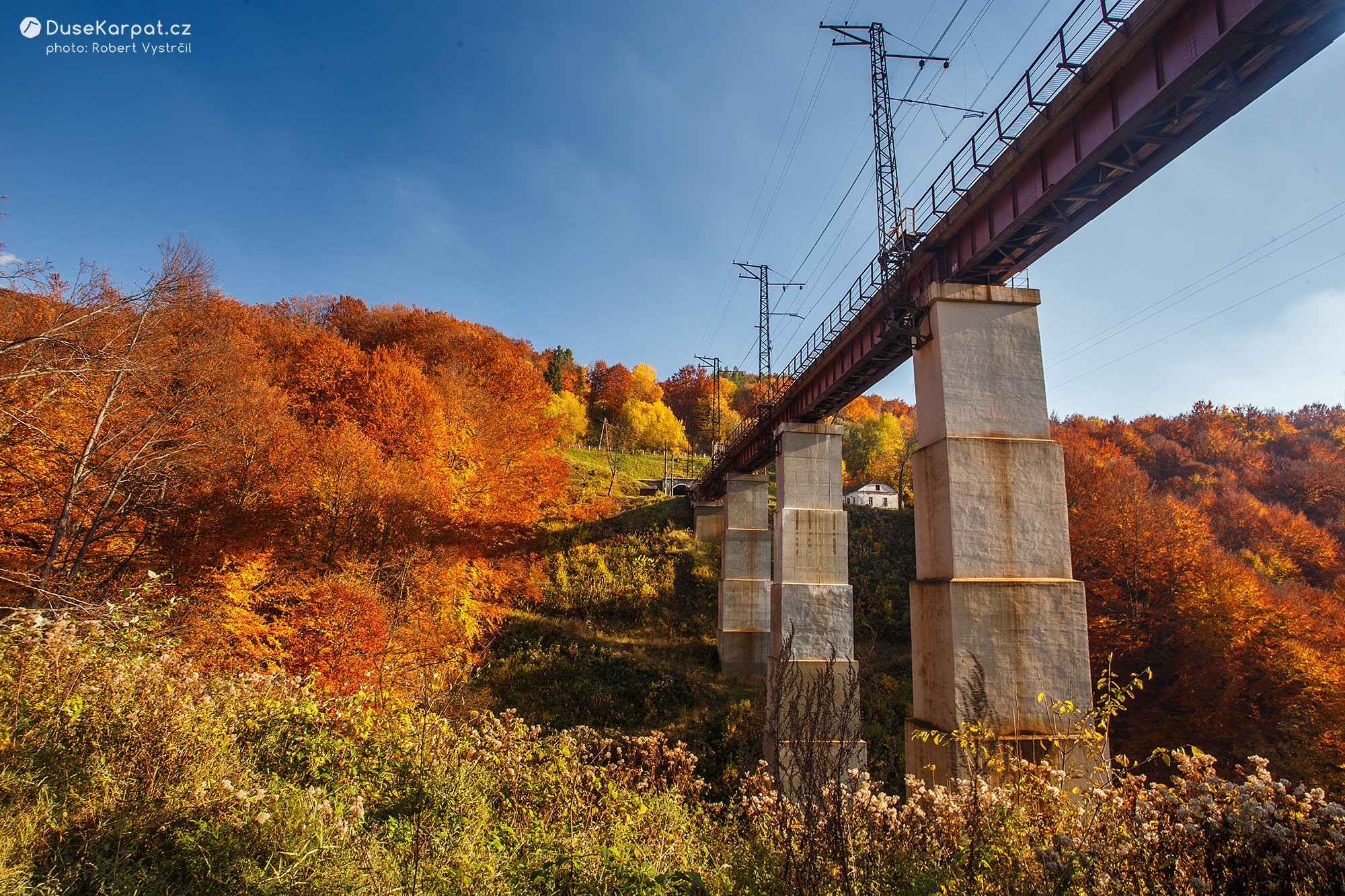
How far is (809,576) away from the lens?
18.0 metres

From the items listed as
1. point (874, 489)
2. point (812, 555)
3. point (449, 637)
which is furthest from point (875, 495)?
point (449, 637)

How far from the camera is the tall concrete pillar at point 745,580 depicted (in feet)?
80.6

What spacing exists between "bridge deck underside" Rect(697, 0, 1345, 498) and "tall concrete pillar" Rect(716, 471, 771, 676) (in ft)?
48.3

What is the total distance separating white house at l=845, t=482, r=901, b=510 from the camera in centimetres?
5431

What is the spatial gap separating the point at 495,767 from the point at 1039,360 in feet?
33.0

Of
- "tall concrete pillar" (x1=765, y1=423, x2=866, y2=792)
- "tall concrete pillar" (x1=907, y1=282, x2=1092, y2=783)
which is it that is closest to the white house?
"tall concrete pillar" (x1=765, y1=423, x2=866, y2=792)

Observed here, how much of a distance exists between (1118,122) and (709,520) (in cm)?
2968

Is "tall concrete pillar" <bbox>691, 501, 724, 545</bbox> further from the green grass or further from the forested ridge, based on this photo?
Result: the green grass

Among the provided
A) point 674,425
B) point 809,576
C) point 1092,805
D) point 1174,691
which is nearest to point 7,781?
point 1092,805

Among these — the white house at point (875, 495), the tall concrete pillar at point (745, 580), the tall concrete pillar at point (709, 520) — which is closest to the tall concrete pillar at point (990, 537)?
the tall concrete pillar at point (745, 580)

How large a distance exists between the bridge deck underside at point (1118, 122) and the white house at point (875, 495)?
4355 cm

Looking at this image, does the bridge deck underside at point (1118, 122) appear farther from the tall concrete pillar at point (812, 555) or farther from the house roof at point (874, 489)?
the house roof at point (874, 489)

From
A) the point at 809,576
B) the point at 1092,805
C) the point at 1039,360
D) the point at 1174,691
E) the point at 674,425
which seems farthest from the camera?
the point at 674,425

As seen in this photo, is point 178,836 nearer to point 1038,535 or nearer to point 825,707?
point 825,707
